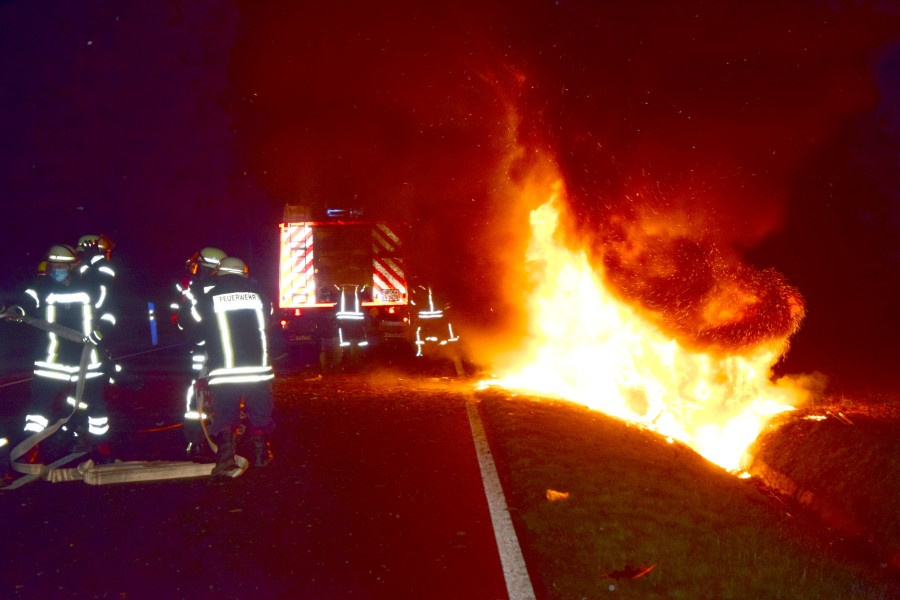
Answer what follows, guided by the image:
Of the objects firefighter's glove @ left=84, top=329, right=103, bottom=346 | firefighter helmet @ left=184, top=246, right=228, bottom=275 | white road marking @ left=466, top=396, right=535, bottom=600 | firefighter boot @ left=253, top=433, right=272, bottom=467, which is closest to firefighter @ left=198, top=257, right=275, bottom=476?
firefighter boot @ left=253, top=433, right=272, bottom=467

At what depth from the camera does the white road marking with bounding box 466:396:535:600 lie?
4375mm

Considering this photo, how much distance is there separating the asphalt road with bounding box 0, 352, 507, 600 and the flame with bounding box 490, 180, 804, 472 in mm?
4006

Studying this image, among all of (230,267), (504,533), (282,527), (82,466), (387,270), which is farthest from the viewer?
(387,270)

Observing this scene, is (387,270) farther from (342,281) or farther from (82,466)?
(82,466)

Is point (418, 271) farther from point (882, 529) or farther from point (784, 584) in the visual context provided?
point (784, 584)

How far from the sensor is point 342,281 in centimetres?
1670

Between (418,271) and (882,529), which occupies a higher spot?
(418,271)

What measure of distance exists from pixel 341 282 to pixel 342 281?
34 millimetres

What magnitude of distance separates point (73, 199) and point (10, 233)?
400 centimetres

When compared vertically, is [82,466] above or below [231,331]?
below

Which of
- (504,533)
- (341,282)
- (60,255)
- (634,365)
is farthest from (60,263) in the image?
(341,282)

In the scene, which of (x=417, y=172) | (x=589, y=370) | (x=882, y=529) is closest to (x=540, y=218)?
(x=589, y=370)

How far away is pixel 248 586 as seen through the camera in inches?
173

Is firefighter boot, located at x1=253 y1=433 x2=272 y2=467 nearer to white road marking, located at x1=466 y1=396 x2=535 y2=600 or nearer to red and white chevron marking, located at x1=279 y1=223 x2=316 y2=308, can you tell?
white road marking, located at x1=466 y1=396 x2=535 y2=600
